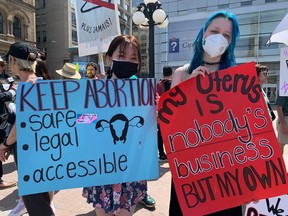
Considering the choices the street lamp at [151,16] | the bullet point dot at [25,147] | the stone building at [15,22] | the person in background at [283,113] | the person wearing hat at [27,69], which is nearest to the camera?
the bullet point dot at [25,147]

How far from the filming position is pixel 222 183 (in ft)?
5.33

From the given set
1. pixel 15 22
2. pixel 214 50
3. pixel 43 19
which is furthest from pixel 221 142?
pixel 43 19

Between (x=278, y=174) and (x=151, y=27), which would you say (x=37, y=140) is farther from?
(x=151, y=27)

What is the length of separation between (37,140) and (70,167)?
0.25 meters

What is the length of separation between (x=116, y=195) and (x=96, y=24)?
215 centimetres

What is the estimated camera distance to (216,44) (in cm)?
159

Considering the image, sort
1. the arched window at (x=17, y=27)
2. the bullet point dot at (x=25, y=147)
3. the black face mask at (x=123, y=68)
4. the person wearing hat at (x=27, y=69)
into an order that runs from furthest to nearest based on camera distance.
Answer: the arched window at (x=17, y=27) < the person wearing hat at (x=27, y=69) < the black face mask at (x=123, y=68) < the bullet point dot at (x=25, y=147)

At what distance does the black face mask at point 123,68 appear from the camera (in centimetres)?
181

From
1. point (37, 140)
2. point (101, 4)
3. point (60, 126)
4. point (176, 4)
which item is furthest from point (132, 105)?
point (176, 4)

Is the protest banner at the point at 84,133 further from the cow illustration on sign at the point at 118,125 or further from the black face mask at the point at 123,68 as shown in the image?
the black face mask at the point at 123,68

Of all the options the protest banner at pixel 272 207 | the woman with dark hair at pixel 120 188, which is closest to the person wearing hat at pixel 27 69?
the woman with dark hair at pixel 120 188

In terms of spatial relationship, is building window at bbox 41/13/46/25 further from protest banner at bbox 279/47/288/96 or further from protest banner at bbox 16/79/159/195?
protest banner at bbox 16/79/159/195

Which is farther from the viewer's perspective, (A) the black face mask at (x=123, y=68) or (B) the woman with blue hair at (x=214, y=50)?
(A) the black face mask at (x=123, y=68)

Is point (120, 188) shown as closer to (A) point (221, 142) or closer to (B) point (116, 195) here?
(B) point (116, 195)
